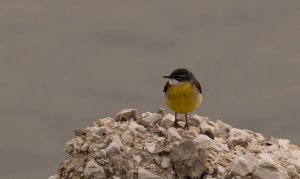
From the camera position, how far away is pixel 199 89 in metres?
9.79

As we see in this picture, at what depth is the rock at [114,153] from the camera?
29.8ft

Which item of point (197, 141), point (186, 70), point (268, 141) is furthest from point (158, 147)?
point (268, 141)

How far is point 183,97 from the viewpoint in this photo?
9.55m

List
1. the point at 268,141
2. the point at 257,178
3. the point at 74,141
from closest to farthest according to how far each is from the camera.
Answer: the point at 257,178 → the point at 74,141 → the point at 268,141

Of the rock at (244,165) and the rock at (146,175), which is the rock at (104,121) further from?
the rock at (244,165)

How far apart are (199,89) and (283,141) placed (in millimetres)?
2250

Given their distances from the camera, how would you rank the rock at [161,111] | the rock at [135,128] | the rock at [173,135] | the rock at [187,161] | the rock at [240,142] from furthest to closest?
the rock at [161,111]
the rock at [240,142]
the rock at [135,128]
the rock at [173,135]
the rock at [187,161]

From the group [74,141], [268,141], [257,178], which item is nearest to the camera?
[257,178]

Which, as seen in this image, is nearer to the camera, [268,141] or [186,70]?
[186,70]

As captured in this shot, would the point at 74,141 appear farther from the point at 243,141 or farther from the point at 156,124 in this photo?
the point at 243,141

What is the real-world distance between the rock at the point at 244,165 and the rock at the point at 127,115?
168 cm

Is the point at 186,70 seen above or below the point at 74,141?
above

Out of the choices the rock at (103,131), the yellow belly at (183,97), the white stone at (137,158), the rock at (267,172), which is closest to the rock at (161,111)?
the yellow belly at (183,97)

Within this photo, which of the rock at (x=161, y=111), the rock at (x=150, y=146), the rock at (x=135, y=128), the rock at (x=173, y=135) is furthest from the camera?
the rock at (x=161, y=111)
